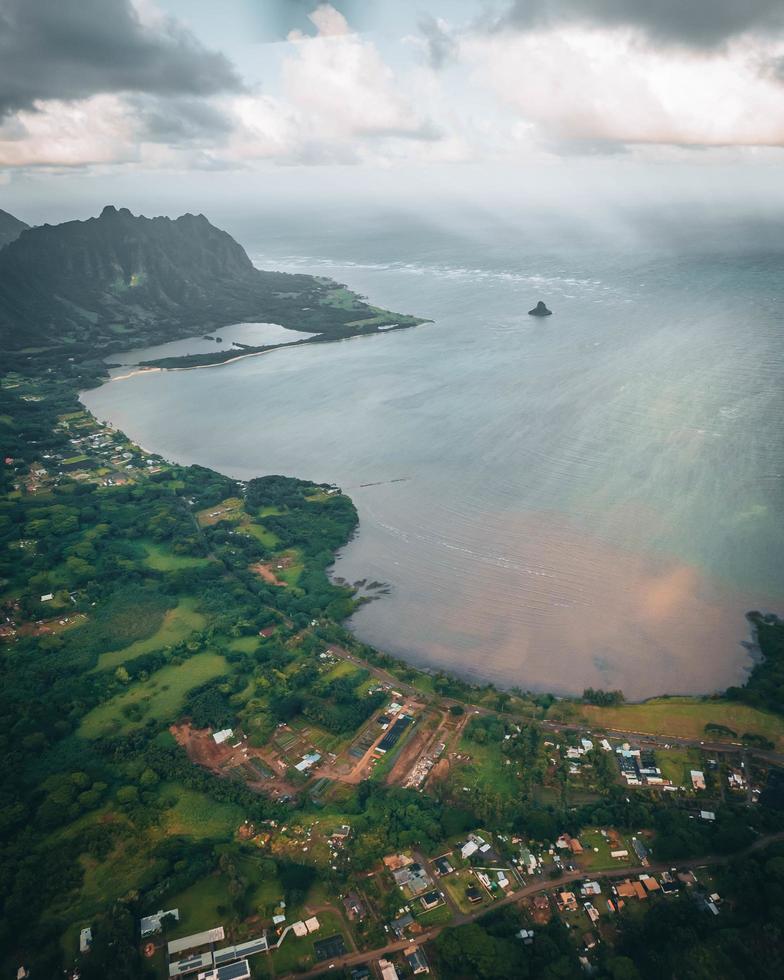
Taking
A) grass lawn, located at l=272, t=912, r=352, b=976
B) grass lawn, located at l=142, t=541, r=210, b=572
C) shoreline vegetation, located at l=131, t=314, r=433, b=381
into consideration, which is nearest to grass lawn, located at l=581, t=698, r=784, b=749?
grass lawn, located at l=272, t=912, r=352, b=976

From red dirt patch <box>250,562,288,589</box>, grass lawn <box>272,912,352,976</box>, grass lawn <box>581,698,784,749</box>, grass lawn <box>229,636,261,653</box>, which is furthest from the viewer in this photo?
red dirt patch <box>250,562,288,589</box>

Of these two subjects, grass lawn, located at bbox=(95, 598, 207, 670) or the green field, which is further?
grass lawn, located at bbox=(95, 598, 207, 670)

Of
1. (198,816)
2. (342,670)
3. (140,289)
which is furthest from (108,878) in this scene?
(140,289)

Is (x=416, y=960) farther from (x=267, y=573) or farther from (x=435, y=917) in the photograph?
(x=267, y=573)

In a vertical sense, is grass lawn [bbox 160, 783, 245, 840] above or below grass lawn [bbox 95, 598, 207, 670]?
below

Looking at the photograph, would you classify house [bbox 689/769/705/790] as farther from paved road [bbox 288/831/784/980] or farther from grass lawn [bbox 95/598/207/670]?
grass lawn [bbox 95/598/207/670]

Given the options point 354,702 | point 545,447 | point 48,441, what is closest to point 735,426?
point 545,447
